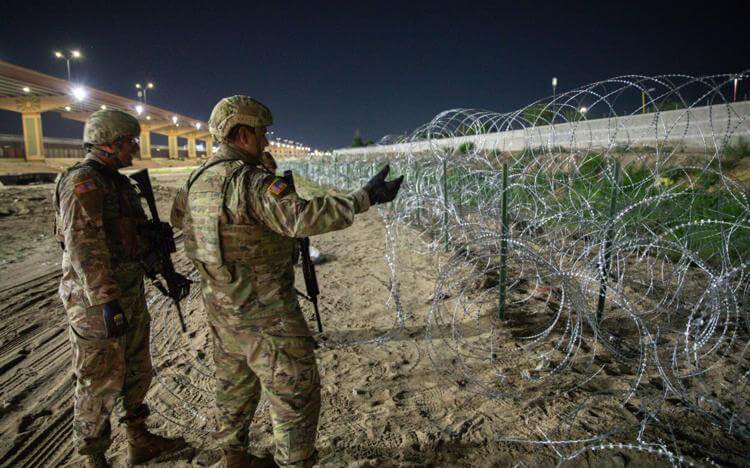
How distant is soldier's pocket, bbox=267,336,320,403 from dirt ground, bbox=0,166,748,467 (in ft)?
2.22

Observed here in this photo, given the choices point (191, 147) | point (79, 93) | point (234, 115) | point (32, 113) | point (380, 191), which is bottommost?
point (380, 191)

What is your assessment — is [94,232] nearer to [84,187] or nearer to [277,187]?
[84,187]

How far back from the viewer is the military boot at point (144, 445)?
221 centimetres

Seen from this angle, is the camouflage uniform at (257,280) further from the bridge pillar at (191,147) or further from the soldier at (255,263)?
the bridge pillar at (191,147)

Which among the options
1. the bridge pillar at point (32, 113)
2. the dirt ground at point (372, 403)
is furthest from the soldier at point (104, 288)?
the bridge pillar at point (32, 113)

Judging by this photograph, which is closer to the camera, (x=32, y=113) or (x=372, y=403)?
(x=372, y=403)

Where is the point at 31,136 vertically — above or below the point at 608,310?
above

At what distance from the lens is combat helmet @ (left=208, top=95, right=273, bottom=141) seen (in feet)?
5.96

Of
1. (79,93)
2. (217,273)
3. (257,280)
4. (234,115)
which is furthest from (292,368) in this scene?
(79,93)

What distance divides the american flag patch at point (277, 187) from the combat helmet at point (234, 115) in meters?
0.37

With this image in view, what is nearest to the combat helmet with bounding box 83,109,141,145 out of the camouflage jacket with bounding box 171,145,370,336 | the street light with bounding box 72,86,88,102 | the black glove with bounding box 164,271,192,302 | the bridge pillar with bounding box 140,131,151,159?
the camouflage jacket with bounding box 171,145,370,336

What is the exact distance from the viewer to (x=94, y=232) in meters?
1.99

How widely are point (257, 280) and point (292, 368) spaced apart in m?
0.42

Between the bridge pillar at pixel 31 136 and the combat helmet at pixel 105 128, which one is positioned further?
the bridge pillar at pixel 31 136
